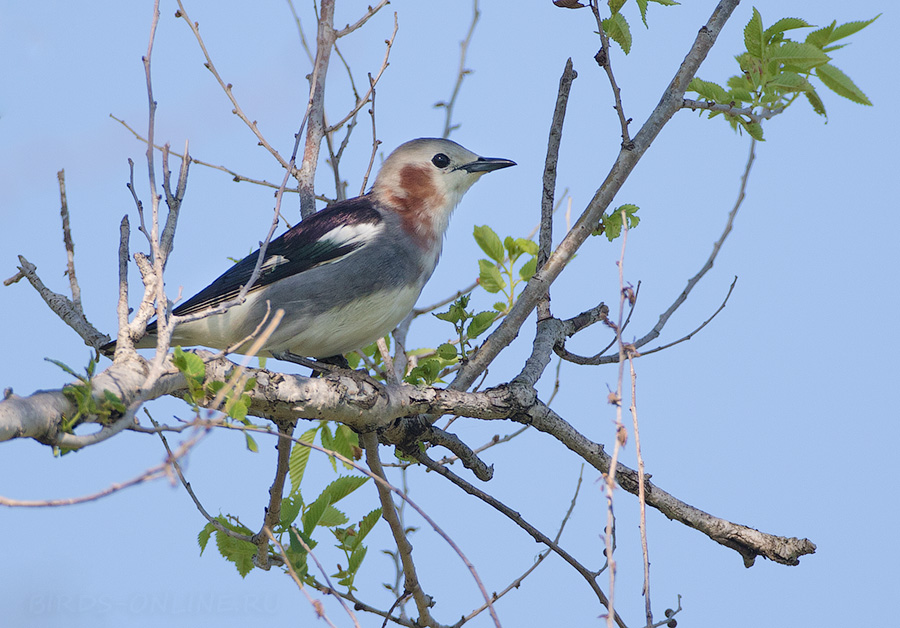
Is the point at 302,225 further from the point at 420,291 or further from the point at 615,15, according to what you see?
the point at 615,15

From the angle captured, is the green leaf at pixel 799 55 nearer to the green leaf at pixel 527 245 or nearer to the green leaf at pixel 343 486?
the green leaf at pixel 527 245

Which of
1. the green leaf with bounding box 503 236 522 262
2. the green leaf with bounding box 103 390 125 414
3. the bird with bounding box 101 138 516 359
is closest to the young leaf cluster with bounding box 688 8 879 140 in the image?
the green leaf with bounding box 503 236 522 262

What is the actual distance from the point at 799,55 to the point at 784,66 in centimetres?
13

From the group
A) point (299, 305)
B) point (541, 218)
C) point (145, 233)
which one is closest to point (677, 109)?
point (541, 218)

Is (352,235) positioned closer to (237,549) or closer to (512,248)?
(512,248)

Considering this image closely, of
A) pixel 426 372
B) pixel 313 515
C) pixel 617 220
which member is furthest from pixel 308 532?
pixel 617 220

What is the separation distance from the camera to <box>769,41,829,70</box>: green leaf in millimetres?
4074

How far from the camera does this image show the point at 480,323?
506 cm

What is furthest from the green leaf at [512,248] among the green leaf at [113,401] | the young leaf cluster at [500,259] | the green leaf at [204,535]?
the green leaf at [113,401]

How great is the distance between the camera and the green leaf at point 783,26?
4179 mm

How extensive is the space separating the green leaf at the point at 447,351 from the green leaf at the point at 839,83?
2502 mm

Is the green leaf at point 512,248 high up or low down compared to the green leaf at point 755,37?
down

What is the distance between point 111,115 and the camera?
5.54 metres

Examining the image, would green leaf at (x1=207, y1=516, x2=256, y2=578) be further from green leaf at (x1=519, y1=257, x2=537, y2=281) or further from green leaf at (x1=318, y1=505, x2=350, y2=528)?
green leaf at (x1=519, y1=257, x2=537, y2=281)
